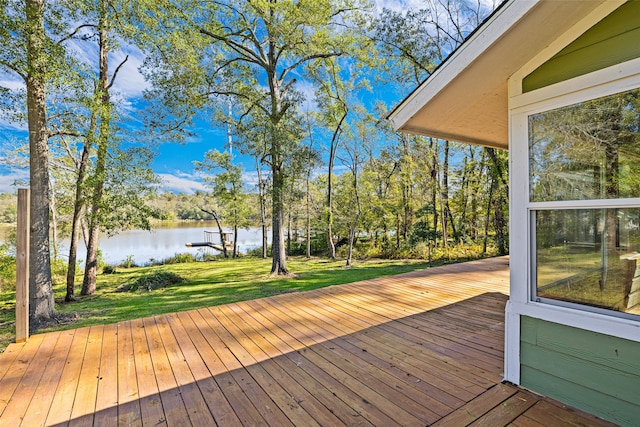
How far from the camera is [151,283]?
26.8 feet

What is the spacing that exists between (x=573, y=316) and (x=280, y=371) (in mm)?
2053

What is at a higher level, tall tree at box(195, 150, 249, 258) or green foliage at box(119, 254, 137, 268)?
tall tree at box(195, 150, 249, 258)

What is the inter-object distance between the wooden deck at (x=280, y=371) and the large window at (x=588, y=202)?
30.7 inches

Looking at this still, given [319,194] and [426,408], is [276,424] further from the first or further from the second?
[319,194]

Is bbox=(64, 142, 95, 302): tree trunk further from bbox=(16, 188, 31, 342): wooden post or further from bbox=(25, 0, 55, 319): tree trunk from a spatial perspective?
bbox=(16, 188, 31, 342): wooden post

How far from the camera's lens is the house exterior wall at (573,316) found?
1646mm

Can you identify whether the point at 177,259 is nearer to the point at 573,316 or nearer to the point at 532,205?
the point at 532,205

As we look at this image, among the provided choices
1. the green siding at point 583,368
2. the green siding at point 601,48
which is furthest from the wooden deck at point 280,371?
the green siding at point 601,48

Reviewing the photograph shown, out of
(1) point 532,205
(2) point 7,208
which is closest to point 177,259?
(2) point 7,208

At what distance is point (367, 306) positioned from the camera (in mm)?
4027

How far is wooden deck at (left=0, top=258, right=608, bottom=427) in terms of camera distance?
1.85m

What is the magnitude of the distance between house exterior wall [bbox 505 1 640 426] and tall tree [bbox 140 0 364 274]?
21.0 ft

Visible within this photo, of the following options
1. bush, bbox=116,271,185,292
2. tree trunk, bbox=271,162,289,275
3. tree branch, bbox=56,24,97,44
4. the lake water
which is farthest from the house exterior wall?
bush, bbox=116,271,185,292

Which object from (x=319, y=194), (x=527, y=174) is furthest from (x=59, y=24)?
(x=319, y=194)
